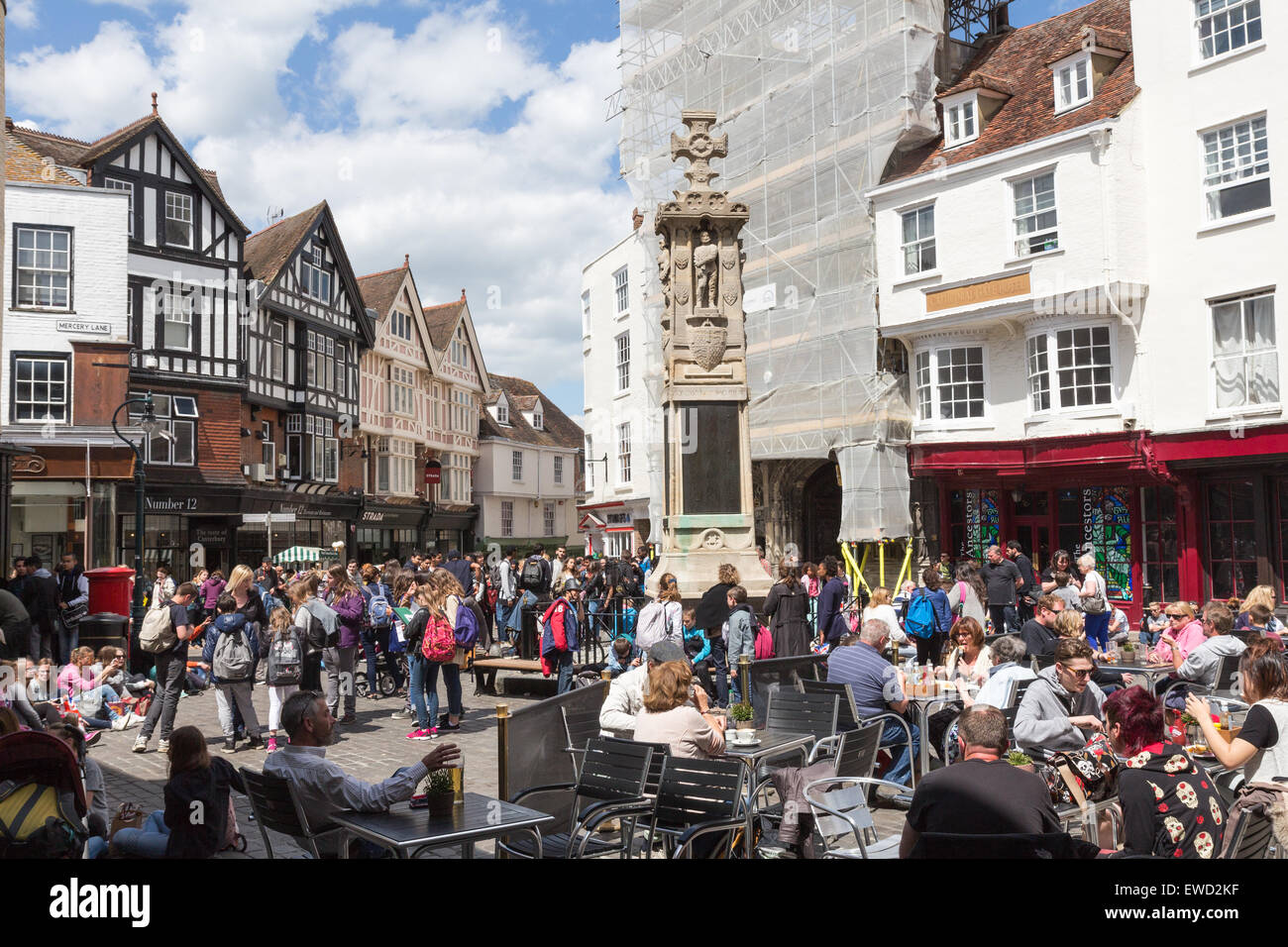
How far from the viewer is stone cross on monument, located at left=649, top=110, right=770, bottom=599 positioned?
14.1 metres

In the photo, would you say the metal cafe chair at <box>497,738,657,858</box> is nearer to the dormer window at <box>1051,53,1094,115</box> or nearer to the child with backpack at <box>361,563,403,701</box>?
the child with backpack at <box>361,563,403,701</box>

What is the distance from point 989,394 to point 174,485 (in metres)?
22.8

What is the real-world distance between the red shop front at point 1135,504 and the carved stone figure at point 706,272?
35.4 feet

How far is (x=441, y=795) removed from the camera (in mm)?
5055

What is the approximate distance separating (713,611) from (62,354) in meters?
21.2

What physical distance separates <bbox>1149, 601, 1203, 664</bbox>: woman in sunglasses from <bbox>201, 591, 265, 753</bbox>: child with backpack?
921cm

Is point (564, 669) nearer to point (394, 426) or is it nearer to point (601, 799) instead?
point (601, 799)

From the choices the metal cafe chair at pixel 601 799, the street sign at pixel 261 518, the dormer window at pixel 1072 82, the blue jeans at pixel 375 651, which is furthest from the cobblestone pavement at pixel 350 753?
the dormer window at pixel 1072 82

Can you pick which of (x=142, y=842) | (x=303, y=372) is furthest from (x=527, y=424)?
(x=142, y=842)

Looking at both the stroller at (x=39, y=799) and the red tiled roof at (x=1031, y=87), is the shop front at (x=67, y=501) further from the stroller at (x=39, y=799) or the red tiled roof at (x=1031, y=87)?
the stroller at (x=39, y=799)

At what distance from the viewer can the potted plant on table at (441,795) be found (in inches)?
198

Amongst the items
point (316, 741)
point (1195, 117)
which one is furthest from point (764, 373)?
point (316, 741)

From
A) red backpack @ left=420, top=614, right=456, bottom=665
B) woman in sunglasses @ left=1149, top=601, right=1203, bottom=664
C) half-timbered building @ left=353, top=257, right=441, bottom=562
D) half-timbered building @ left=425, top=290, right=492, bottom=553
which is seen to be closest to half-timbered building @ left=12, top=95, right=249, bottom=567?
half-timbered building @ left=353, top=257, right=441, bottom=562
